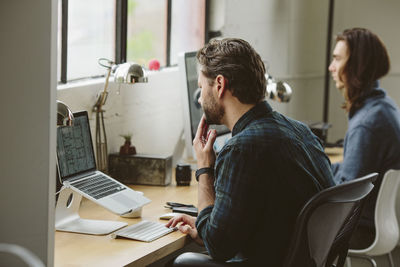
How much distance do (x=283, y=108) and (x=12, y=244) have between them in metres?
3.39

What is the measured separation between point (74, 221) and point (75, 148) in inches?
11.0

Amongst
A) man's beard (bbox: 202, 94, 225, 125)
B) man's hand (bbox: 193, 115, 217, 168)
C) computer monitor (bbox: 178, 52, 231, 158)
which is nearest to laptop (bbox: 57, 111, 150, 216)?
man's hand (bbox: 193, 115, 217, 168)

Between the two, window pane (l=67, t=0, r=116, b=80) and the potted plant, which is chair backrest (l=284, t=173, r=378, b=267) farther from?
window pane (l=67, t=0, r=116, b=80)

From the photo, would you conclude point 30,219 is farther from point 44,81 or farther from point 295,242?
point 295,242

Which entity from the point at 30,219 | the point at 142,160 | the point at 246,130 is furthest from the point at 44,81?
the point at 142,160

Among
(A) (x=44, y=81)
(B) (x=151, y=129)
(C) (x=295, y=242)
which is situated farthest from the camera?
(B) (x=151, y=129)

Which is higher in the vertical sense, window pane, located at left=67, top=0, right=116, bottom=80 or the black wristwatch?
window pane, located at left=67, top=0, right=116, bottom=80

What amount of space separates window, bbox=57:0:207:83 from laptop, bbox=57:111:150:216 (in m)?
0.55

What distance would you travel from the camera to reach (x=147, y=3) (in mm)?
3771

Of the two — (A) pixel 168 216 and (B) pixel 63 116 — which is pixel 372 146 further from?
(B) pixel 63 116

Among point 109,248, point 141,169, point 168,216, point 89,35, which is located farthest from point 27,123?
point 89,35

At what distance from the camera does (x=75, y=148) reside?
244 centimetres

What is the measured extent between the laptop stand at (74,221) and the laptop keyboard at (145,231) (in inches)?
2.4

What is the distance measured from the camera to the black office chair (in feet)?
5.70
